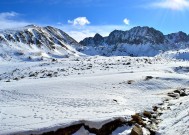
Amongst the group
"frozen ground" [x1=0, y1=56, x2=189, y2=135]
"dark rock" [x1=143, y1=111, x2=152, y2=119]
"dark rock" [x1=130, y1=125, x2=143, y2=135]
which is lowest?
"dark rock" [x1=130, y1=125, x2=143, y2=135]

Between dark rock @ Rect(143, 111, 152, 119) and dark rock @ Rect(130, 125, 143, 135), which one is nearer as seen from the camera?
dark rock @ Rect(130, 125, 143, 135)

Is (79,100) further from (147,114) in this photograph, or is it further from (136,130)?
(136,130)

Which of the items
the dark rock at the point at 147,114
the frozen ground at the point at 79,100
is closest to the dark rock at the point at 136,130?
the frozen ground at the point at 79,100

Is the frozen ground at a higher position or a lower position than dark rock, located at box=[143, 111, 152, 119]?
higher

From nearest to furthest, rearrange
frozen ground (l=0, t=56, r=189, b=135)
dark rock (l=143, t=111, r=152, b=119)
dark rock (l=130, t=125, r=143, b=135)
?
dark rock (l=130, t=125, r=143, b=135) → frozen ground (l=0, t=56, r=189, b=135) → dark rock (l=143, t=111, r=152, b=119)

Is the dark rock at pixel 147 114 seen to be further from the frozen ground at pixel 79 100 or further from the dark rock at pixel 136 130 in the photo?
the dark rock at pixel 136 130

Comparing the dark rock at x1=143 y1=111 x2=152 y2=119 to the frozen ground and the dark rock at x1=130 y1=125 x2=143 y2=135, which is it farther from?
the dark rock at x1=130 y1=125 x2=143 y2=135

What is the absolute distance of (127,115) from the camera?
2588cm

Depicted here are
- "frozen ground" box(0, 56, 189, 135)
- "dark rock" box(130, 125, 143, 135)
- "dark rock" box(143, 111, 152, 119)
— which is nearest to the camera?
"dark rock" box(130, 125, 143, 135)

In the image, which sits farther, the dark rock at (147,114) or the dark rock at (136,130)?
the dark rock at (147,114)

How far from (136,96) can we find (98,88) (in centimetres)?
543

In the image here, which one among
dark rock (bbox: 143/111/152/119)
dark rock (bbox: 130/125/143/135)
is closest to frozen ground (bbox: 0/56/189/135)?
dark rock (bbox: 143/111/152/119)

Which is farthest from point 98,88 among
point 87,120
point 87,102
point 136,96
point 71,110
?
point 87,120

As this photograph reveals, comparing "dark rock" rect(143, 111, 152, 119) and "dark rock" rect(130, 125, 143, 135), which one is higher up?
"dark rock" rect(143, 111, 152, 119)
